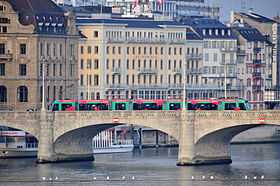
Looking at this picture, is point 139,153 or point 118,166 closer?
point 118,166

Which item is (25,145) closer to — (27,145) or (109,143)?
(27,145)

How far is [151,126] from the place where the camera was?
7072 inches

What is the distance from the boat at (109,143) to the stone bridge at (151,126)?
26.7 feet

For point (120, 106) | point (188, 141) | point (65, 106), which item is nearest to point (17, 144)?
point (65, 106)

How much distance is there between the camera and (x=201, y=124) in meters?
178

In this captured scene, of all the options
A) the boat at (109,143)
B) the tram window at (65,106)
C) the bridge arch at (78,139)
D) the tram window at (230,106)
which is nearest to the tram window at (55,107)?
the tram window at (65,106)

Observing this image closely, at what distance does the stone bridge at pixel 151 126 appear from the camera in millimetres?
175750

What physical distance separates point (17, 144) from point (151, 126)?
542 inches

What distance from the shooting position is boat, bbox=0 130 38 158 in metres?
188

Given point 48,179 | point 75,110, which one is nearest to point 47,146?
point 75,110

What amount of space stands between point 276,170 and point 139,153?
21.1m

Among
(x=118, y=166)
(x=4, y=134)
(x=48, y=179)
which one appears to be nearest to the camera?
(x=48, y=179)

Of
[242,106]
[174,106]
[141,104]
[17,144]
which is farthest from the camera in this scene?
[17,144]

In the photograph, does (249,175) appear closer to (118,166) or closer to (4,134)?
(118,166)
